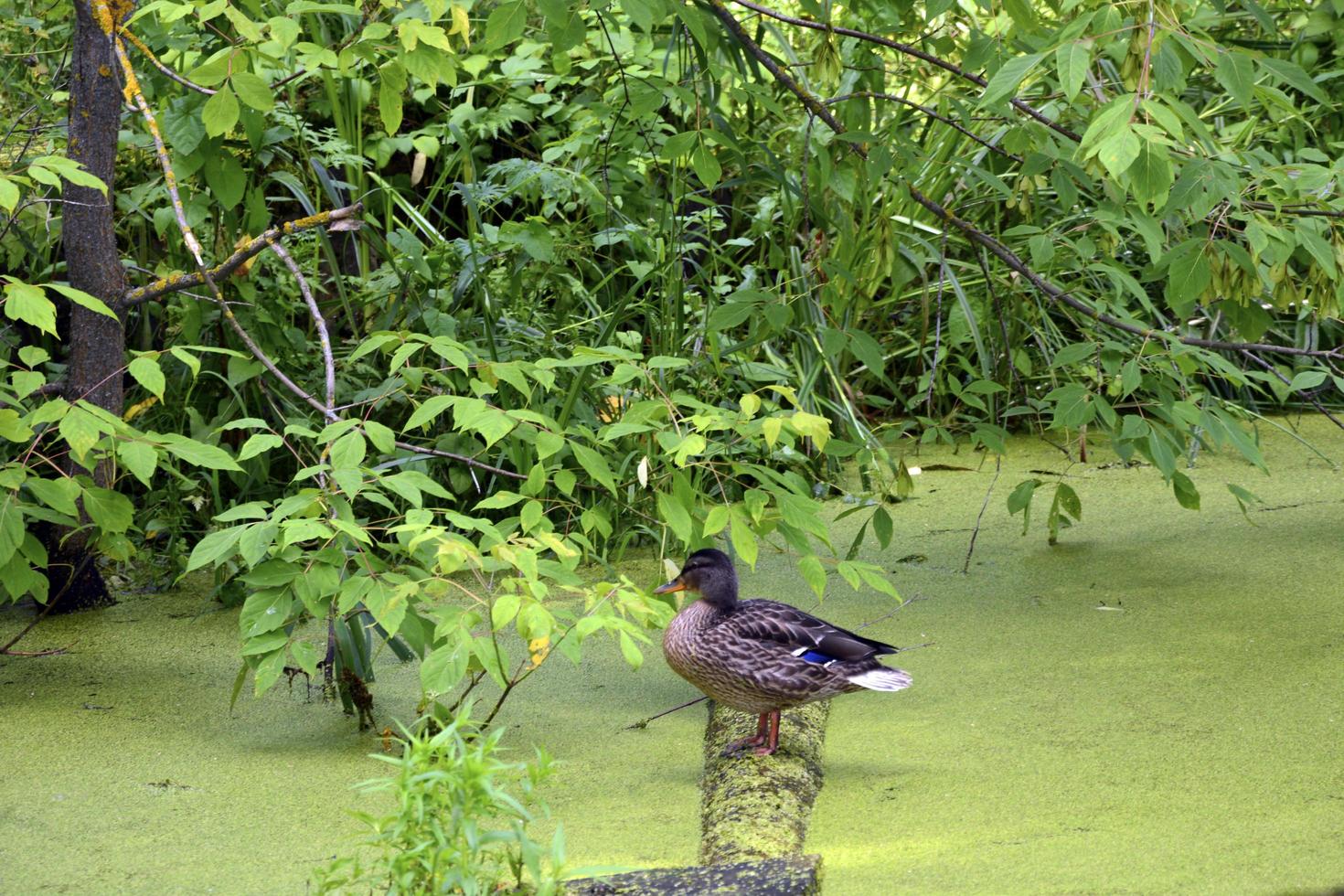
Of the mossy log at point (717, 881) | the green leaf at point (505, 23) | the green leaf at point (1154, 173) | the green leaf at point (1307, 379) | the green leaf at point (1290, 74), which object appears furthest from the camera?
the green leaf at point (1307, 379)

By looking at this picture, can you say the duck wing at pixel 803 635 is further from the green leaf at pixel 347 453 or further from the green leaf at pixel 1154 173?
the green leaf at pixel 1154 173

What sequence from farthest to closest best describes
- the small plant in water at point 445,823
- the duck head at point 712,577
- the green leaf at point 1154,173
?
the duck head at point 712,577, the green leaf at point 1154,173, the small plant in water at point 445,823

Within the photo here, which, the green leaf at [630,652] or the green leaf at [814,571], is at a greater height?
the green leaf at [630,652]

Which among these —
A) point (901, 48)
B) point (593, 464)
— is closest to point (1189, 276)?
point (901, 48)

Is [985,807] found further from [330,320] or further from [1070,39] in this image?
[330,320]

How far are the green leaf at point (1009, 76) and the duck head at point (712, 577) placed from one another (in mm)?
1014

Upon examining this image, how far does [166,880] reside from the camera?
2.28 m

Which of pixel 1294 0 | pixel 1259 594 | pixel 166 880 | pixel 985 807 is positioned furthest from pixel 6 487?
pixel 1294 0

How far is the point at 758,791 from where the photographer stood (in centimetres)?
248

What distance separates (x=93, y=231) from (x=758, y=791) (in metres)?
2.12

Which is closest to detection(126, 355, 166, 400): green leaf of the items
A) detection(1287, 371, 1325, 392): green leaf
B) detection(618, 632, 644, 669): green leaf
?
detection(618, 632, 644, 669): green leaf

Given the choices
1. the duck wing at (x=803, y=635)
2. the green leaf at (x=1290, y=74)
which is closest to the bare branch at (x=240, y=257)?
the duck wing at (x=803, y=635)

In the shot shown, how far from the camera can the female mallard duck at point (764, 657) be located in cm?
265

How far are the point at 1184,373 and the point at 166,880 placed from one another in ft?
8.40
